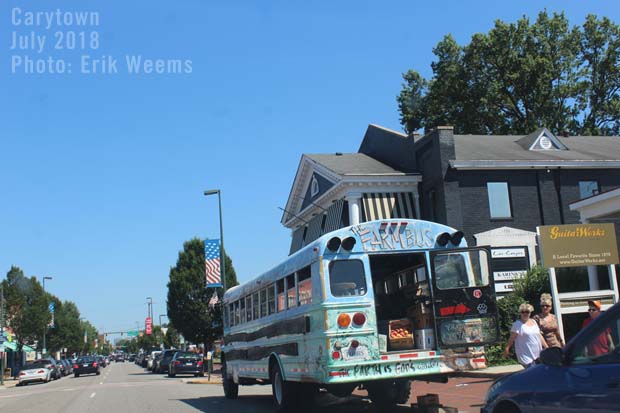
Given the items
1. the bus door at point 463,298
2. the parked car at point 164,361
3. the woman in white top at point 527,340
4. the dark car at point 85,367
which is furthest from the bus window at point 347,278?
the dark car at point 85,367

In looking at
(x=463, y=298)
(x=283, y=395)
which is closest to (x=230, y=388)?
(x=283, y=395)

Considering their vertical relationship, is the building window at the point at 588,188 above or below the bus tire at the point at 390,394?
above

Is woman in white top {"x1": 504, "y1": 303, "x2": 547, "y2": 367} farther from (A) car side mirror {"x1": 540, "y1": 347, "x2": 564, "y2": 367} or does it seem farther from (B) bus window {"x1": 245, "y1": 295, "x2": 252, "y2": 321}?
(B) bus window {"x1": 245, "y1": 295, "x2": 252, "y2": 321}

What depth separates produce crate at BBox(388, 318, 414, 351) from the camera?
10273 millimetres

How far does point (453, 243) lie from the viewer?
1052 cm

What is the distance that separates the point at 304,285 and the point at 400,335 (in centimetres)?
170

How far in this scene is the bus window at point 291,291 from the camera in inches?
436

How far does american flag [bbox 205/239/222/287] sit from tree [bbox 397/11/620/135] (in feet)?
76.9

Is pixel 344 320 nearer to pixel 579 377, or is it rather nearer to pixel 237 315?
pixel 579 377

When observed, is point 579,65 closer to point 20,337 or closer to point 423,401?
point 423,401

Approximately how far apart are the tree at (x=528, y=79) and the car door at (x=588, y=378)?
41423 mm

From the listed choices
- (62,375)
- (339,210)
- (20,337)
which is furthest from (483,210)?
(20,337)

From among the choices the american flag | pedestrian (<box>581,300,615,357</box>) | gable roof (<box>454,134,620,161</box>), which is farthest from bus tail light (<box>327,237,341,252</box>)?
the american flag

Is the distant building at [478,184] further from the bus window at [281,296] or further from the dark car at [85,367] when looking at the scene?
the dark car at [85,367]
